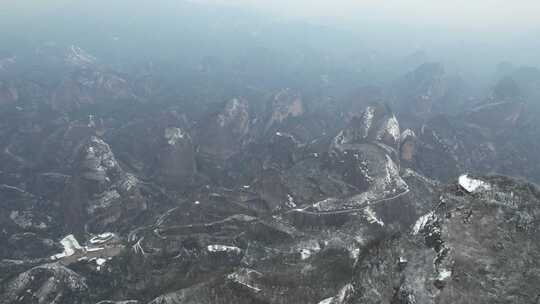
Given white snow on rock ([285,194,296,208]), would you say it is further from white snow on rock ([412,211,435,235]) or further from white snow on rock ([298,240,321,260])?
white snow on rock ([412,211,435,235])

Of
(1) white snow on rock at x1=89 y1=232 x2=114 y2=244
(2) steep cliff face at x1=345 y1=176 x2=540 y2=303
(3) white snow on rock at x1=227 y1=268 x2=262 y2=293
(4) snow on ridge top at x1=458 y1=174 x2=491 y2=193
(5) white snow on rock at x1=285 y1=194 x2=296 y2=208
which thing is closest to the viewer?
(2) steep cliff face at x1=345 y1=176 x2=540 y2=303

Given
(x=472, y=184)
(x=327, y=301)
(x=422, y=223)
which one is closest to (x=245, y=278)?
(x=327, y=301)

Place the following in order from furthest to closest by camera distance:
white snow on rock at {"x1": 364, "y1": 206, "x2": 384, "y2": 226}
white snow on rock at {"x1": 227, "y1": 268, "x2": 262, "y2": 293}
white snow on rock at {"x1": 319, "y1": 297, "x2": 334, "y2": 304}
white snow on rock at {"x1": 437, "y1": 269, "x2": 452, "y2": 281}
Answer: white snow on rock at {"x1": 364, "y1": 206, "x2": 384, "y2": 226} < white snow on rock at {"x1": 227, "y1": 268, "x2": 262, "y2": 293} < white snow on rock at {"x1": 319, "y1": 297, "x2": 334, "y2": 304} < white snow on rock at {"x1": 437, "y1": 269, "x2": 452, "y2": 281}

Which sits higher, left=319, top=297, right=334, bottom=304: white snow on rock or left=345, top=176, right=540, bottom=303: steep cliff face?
left=345, top=176, right=540, bottom=303: steep cliff face

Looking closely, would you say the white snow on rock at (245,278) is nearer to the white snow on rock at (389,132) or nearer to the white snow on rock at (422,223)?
the white snow on rock at (422,223)

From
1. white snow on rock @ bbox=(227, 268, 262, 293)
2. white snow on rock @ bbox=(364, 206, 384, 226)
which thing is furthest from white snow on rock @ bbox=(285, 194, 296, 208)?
white snow on rock @ bbox=(227, 268, 262, 293)

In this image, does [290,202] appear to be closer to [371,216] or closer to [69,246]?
[371,216]
